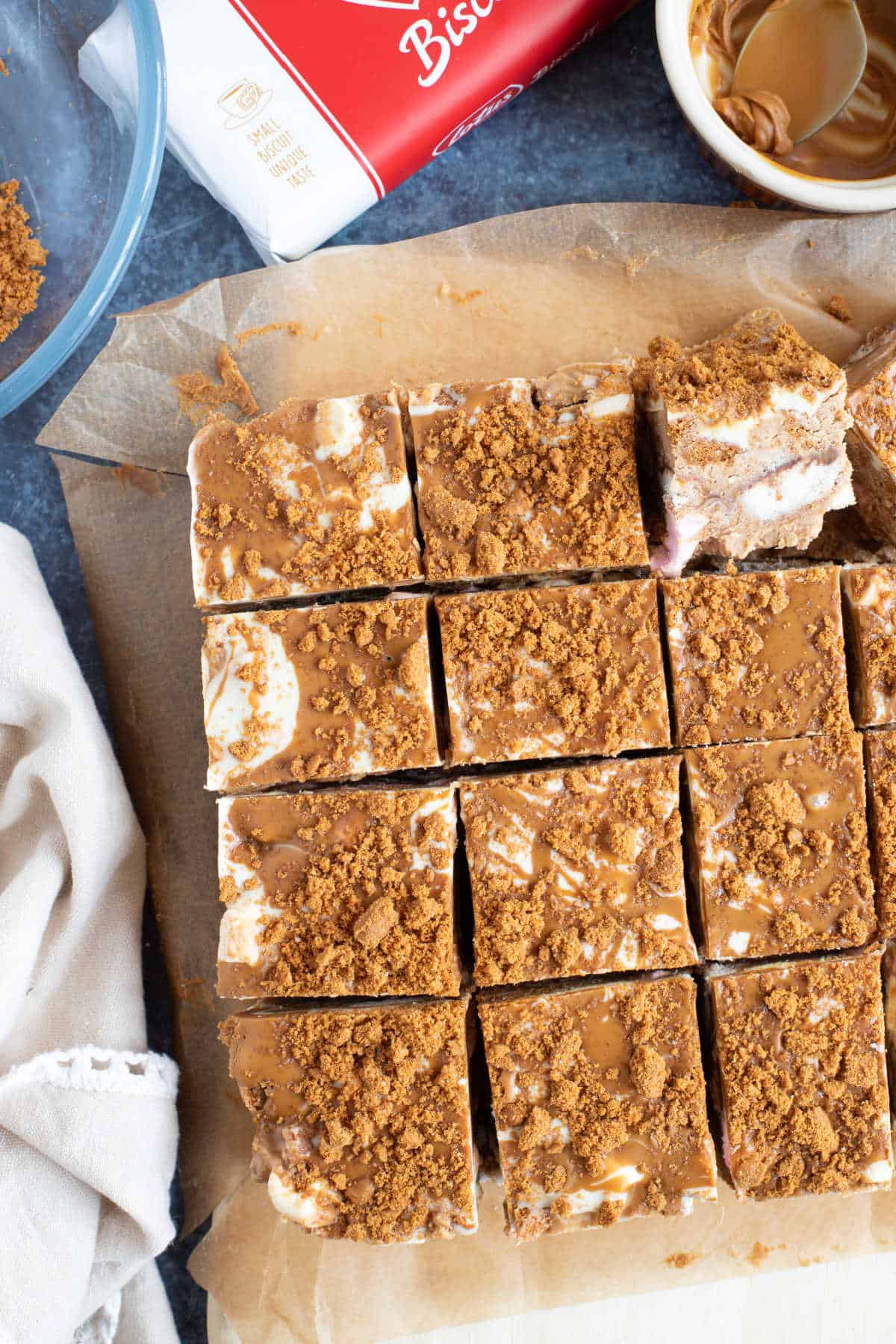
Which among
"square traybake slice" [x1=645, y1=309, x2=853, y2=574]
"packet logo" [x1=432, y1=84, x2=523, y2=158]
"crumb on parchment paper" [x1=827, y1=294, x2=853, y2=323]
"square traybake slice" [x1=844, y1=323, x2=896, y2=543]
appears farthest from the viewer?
"crumb on parchment paper" [x1=827, y1=294, x2=853, y2=323]

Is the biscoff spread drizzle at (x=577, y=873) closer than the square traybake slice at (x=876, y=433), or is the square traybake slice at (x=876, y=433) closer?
the biscoff spread drizzle at (x=577, y=873)

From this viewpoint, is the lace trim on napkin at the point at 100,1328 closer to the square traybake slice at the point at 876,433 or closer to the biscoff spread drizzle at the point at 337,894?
the biscoff spread drizzle at the point at 337,894

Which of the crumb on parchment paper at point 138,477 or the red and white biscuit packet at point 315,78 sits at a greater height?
the red and white biscuit packet at point 315,78

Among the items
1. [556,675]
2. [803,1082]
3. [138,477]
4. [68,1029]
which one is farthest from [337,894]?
[138,477]

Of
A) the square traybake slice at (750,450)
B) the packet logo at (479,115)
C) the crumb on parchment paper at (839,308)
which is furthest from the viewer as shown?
the crumb on parchment paper at (839,308)

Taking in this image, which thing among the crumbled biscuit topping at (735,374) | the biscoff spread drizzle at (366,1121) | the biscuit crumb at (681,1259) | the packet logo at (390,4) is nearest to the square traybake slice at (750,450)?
the crumbled biscuit topping at (735,374)

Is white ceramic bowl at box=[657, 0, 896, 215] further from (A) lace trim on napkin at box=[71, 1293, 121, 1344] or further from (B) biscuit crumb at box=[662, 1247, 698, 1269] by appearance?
(A) lace trim on napkin at box=[71, 1293, 121, 1344]

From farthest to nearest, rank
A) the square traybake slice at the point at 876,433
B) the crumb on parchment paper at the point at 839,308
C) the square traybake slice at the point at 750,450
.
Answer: the crumb on parchment paper at the point at 839,308 → the square traybake slice at the point at 876,433 → the square traybake slice at the point at 750,450

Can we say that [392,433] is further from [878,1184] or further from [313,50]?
[878,1184]

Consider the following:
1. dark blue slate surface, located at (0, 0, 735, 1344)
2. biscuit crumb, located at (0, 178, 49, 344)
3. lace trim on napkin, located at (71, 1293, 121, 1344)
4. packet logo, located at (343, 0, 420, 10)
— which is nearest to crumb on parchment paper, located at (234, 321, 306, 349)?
dark blue slate surface, located at (0, 0, 735, 1344)
